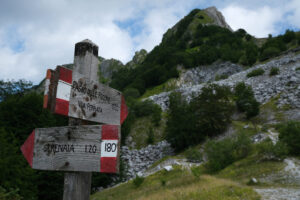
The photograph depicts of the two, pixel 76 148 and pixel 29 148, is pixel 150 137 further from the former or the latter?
pixel 76 148

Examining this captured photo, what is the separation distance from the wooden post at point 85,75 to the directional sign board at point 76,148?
14 centimetres

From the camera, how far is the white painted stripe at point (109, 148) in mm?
2080

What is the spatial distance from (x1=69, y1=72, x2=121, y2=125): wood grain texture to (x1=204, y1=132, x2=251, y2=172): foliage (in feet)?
44.0

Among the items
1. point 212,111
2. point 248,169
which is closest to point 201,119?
point 212,111

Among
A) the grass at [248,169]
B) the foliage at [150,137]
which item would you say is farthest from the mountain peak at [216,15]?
the grass at [248,169]

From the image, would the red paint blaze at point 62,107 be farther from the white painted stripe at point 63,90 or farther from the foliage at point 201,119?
the foliage at point 201,119

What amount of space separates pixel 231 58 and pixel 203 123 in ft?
141

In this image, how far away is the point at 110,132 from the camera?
85.0 inches

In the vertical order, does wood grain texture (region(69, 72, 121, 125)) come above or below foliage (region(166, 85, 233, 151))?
below

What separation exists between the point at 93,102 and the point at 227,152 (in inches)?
575

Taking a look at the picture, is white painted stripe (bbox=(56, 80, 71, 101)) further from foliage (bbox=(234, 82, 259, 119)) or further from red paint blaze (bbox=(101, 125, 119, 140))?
foliage (bbox=(234, 82, 259, 119))

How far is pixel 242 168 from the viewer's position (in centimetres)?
1296

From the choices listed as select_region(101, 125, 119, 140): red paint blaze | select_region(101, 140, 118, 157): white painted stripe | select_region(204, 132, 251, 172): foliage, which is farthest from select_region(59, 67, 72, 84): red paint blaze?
select_region(204, 132, 251, 172): foliage

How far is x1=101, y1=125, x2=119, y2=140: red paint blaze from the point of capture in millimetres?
2119
